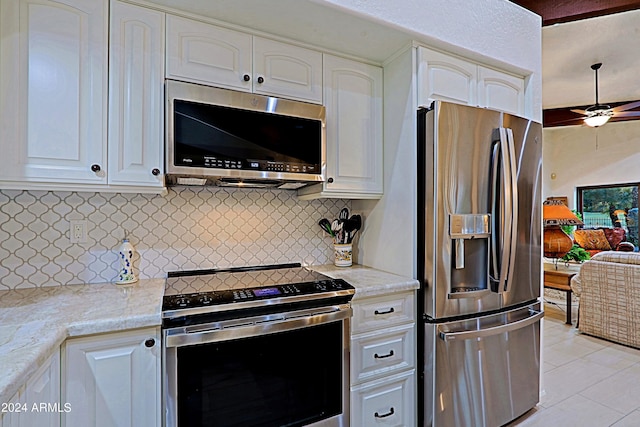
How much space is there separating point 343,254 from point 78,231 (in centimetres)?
154

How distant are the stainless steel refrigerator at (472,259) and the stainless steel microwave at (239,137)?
64 cm

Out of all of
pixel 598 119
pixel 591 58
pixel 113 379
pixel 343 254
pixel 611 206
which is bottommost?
pixel 113 379

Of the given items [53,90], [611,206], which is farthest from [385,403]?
[611,206]

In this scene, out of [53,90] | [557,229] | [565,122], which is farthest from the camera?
[565,122]

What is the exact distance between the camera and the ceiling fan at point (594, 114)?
4441mm

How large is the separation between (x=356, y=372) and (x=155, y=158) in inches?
57.1

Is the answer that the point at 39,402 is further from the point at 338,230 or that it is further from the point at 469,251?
the point at 469,251

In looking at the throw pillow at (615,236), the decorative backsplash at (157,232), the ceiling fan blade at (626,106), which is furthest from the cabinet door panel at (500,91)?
the throw pillow at (615,236)

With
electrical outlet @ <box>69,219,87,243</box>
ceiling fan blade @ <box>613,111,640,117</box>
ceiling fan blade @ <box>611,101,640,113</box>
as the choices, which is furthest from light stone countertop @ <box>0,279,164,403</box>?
ceiling fan blade @ <box>613,111,640,117</box>

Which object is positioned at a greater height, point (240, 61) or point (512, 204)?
point (240, 61)

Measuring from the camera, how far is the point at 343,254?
2301 millimetres

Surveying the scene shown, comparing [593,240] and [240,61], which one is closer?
[240,61]

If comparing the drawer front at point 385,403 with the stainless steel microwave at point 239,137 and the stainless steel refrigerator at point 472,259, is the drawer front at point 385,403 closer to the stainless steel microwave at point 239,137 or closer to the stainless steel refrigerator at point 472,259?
the stainless steel refrigerator at point 472,259

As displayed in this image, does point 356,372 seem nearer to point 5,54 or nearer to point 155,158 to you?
point 155,158
